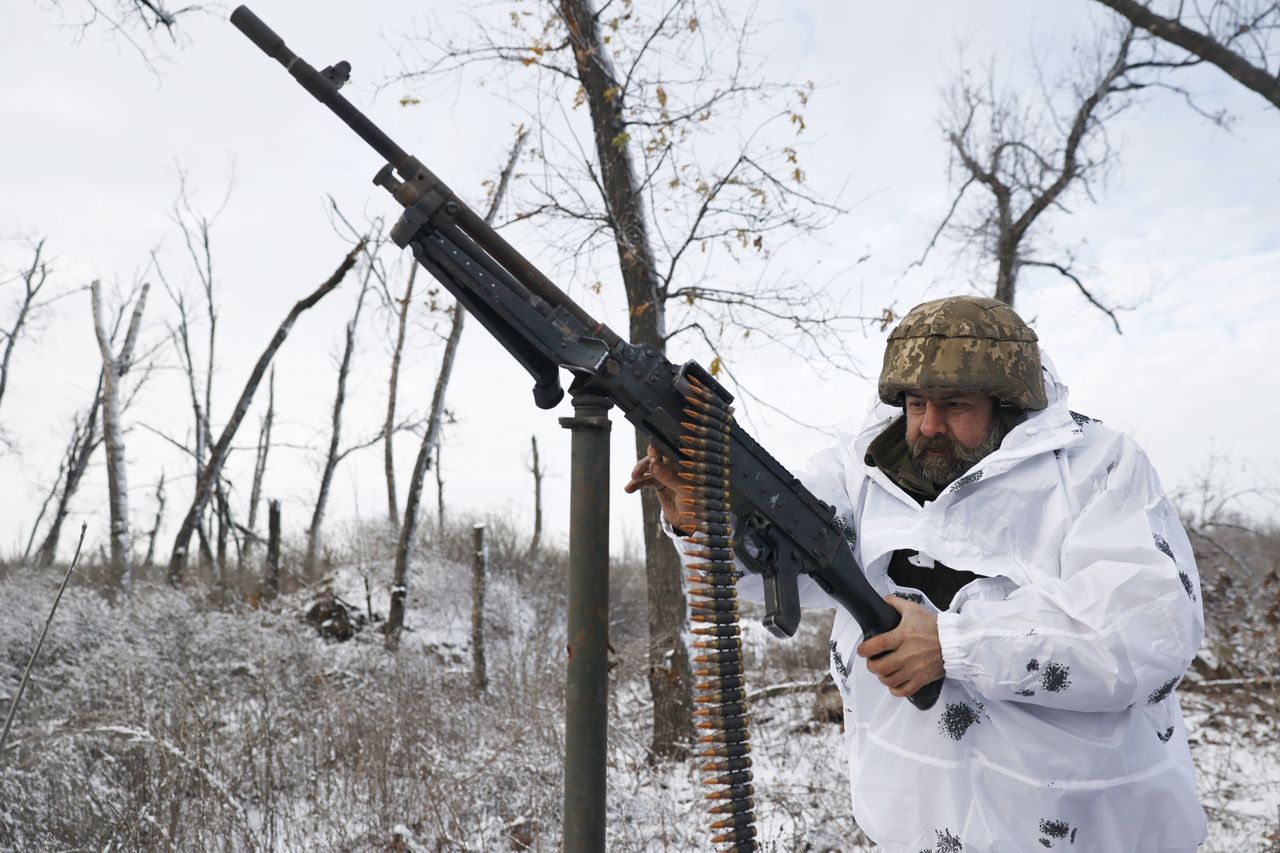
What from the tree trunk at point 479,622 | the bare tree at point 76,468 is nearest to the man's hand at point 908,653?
the tree trunk at point 479,622

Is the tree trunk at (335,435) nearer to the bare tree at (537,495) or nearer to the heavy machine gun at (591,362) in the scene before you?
the bare tree at (537,495)

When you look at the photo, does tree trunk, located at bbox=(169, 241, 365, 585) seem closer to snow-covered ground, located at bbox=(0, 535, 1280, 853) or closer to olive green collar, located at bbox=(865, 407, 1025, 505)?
snow-covered ground, located at bbox=(0, 535, 1280, 853)

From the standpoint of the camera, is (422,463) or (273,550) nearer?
(422,463)

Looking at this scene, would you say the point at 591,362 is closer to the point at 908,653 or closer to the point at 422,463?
the point at 908,653

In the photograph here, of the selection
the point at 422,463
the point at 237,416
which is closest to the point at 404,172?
the point at 422,463

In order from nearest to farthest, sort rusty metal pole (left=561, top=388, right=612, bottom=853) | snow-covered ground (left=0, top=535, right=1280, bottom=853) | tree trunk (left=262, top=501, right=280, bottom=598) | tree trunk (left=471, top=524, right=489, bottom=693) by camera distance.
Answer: rusty metal pole (left=561, top=388, right=612, bottom=853) < snow-covered ground (left=0, top=535, right=1280, bottom=853) < tree trunk (left=471, top=524, right=489, bottom=693) < tree trunk (left=262, top=501, right=280, bottom=598)

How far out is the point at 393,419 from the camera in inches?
728

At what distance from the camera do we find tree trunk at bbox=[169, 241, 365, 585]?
12938mm

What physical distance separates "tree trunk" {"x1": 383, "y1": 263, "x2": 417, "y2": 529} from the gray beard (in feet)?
39.8

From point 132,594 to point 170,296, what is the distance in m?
10.3

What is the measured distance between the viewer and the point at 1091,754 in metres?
2.16

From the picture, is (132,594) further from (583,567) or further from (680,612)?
(583,567)

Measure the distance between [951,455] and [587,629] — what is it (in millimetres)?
1247

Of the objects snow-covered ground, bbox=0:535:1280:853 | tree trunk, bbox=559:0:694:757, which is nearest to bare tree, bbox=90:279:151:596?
snow-covered ground, bbox=0:535:1280:853
